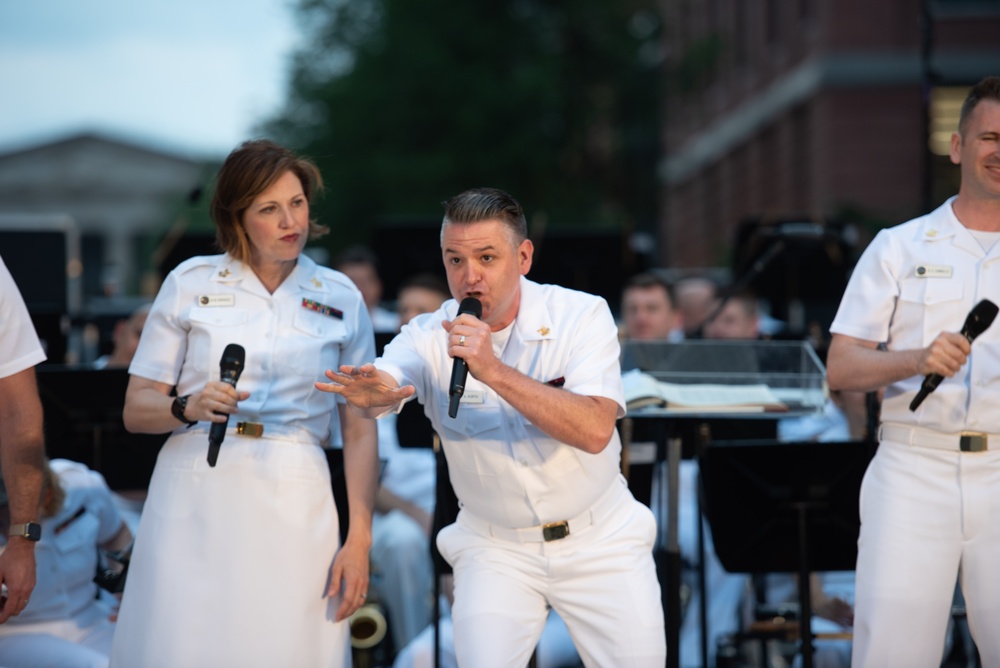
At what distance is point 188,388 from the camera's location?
4.59m

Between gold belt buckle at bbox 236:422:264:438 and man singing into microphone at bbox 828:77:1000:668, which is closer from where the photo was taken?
man singing into microphone at bbox 828:77:1000:668

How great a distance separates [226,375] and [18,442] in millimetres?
737

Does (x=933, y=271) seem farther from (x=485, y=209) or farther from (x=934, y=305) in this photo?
(x=485, y=209)

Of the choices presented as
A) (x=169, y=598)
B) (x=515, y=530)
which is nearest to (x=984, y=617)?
(x=515, y=530)

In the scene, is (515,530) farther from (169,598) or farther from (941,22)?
(941,22)

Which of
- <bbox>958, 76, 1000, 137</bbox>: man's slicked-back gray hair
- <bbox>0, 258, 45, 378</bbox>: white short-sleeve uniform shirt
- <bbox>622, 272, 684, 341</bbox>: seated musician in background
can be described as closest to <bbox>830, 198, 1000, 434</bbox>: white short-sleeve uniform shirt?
<bbox>958, 76, 1000, 137</bbox>: man's slicked-back gray hair

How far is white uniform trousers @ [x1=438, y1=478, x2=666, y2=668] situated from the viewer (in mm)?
4109

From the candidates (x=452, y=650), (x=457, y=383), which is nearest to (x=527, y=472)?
(x=457, y=383)

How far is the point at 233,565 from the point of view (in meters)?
4.39

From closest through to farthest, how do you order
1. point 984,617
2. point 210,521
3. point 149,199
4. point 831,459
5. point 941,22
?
point 984,617
point 210,521
point 831,459
point 941,22
point 149,199

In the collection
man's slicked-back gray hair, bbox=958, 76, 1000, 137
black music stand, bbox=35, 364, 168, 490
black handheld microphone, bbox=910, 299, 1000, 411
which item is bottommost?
black music stand, bbox=35, 364, 168, 490

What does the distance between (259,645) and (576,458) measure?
126cm

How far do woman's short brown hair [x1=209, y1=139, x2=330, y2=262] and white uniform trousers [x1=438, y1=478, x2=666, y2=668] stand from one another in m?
1.41

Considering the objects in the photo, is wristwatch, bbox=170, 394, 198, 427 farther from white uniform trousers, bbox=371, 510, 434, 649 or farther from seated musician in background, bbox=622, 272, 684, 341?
seated musician in background, bbox=622, 272, 684, 341
